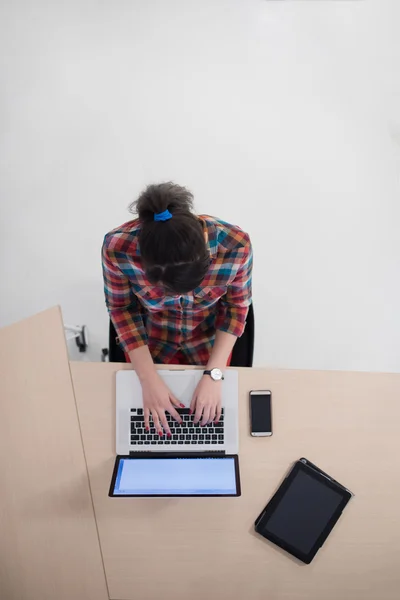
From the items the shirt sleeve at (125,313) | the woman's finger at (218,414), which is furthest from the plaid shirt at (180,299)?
the woman's finger at (218,414)

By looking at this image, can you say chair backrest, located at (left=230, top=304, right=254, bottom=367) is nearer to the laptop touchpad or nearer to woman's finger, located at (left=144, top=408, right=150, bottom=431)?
the laptop touchpad

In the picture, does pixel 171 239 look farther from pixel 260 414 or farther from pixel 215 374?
pixel 260 414

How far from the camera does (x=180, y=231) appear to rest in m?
0.90

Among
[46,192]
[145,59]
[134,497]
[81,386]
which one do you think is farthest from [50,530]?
[145,59]

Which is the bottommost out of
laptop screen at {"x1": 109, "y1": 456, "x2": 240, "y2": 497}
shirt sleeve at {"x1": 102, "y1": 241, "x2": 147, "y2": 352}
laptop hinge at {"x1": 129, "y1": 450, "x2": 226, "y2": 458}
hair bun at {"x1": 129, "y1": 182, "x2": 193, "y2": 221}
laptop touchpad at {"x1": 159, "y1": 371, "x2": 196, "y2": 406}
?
laptop screen at {"x1": 109, "y1": 456, "x2": 240, "y2": 497}

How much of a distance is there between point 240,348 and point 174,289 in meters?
0.47

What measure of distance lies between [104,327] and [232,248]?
1.10m

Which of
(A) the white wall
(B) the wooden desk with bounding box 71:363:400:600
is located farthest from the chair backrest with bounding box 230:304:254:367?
(A) the white wall

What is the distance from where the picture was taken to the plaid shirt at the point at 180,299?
105 cm

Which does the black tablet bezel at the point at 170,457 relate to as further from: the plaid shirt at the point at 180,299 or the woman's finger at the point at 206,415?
the plaid shirt at the point at 180,299

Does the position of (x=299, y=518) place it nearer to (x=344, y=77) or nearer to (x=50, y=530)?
(x=50, y=530)

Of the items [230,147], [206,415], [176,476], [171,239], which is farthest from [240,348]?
[230,147]

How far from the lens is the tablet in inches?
40.5

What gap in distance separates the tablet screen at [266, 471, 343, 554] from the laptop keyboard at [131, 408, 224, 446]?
8.2 inches
